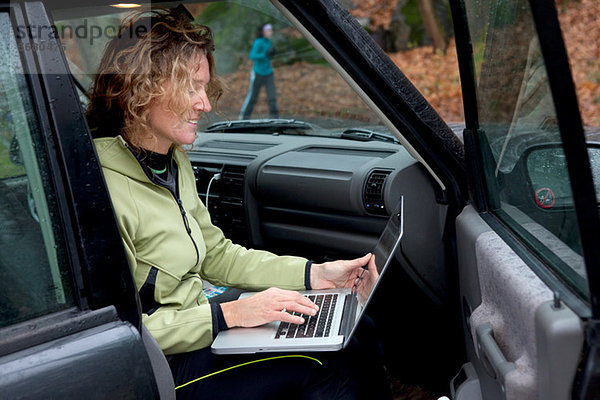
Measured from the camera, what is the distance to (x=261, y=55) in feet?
32.8

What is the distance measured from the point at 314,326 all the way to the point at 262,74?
27.7ft

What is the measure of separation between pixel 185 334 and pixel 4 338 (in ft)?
1.98

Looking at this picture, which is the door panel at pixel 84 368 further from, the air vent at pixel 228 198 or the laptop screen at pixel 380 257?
the air vent at pixel 228 198

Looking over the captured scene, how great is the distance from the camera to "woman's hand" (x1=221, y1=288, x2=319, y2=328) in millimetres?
1979

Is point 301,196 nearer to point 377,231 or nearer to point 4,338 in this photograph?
point 377,231

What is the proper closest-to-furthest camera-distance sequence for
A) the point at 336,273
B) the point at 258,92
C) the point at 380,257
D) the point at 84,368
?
the point at 84,368 < the point at 380,257 < the point at 336,273 < the point at 258,92

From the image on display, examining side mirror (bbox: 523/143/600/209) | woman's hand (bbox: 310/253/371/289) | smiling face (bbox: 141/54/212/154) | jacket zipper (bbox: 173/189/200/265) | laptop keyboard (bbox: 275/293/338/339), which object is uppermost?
smiling face (bbox: 141/54/212/154)

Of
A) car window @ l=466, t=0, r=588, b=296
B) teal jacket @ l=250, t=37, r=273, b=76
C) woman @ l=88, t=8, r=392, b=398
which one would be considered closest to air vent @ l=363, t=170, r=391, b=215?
car window @ l=466, t=0, r=588, b=296

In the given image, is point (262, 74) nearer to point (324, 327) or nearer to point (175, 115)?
point (175, 115)

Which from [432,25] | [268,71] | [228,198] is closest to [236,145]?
[228,198]

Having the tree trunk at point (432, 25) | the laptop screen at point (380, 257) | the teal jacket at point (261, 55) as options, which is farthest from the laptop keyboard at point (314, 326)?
the tree trunk at point (432, 25)

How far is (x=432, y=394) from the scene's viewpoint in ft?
9.23

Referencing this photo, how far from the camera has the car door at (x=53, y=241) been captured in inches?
55.9

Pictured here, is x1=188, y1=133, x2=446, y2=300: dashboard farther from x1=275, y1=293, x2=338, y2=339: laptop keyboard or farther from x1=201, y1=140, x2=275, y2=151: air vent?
x1=275, y1=293, x2=338, y2=339: laptop keyboard
